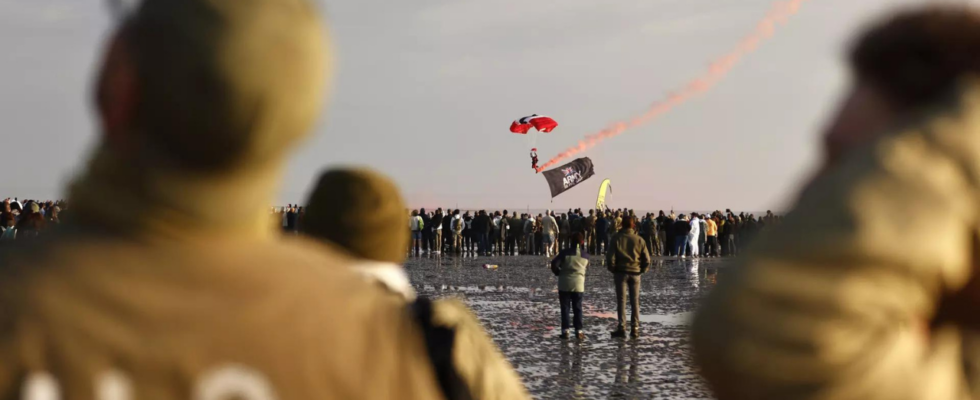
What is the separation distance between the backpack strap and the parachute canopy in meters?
39.4

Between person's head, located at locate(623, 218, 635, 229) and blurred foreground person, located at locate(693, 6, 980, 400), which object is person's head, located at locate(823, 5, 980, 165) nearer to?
blurred foreground person, located at locate(693, 6, 980, 400)

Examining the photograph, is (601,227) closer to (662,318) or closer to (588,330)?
(662,318)

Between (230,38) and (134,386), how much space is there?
18.2 inches

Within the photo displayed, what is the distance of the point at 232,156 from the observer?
4.51 ft

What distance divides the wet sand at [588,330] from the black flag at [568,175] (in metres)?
14.8

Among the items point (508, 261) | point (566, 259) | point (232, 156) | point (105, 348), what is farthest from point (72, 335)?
point (508, 261)

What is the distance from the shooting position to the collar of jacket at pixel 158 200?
1.35 m

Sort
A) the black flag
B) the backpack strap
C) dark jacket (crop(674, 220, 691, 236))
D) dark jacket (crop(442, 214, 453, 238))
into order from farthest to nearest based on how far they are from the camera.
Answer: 1. the black flag
2. dark jacket (crop(442, 214, 453, 238))
3. dark jacket (crop(674, 220, 691, 236))
4. the backpack strap

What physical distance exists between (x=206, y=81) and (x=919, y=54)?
37.8 inches

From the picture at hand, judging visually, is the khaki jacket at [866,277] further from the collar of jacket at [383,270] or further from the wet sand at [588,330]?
the collar of jacket at [383,270]

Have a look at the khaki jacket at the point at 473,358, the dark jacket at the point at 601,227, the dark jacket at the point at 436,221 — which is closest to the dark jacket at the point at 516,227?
the dark jacket at the point at 436,221

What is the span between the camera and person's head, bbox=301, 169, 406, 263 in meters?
2.52

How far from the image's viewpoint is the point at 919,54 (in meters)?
1.42

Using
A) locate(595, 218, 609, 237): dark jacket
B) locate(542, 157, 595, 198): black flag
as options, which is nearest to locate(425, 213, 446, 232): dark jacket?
locate(595, 218, 609, 237): dark jacket
